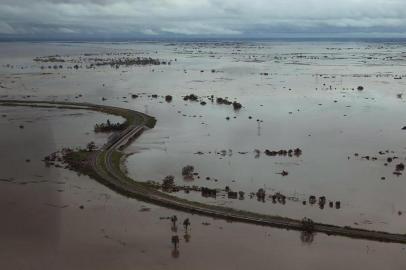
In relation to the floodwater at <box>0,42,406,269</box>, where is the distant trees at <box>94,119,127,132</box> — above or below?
above

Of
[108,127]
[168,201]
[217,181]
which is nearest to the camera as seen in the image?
[168,201]

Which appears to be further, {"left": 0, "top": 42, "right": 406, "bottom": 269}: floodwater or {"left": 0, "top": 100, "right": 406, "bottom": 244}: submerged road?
{"left": 0, "top": 100, "right": 406, "bottom": 244}: submerged road

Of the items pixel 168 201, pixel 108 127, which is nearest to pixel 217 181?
pixel 168 201

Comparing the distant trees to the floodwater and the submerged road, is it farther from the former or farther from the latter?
the submerged road

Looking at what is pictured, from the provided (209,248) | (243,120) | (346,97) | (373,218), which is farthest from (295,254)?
(346,97)

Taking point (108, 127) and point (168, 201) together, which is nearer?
point (168, 201)

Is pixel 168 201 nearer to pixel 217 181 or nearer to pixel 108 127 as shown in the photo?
pixel 217 181

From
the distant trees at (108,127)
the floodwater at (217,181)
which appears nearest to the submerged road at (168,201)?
the floodwater at (217,181)

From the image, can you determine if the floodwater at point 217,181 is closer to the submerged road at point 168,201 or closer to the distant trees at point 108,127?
the submerged road at point 168,201

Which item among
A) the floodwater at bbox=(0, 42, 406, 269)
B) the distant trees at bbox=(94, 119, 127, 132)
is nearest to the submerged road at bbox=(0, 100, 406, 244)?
the floodwater at bbox=(0, 42, 406, 269)
